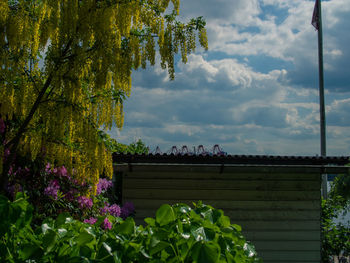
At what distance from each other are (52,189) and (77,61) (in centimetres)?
238

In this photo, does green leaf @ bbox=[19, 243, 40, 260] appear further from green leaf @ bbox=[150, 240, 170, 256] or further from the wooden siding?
the wooden siding

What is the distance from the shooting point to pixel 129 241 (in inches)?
67.7

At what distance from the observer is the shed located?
811cm

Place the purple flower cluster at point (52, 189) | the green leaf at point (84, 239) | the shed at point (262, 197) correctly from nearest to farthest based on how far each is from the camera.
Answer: the green leaf at point (84, 239) < the purple flower cluster at point (52, 189) < the shed at point (262, 197)

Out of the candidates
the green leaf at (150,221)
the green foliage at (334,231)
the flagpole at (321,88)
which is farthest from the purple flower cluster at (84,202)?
the flagpole at (321,88)

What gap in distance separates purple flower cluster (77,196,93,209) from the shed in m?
1.30

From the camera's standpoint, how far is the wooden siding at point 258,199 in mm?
8133

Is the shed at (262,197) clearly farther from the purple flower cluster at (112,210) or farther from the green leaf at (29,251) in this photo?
the green leaf at (29,251)

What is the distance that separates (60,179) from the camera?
21.4ft

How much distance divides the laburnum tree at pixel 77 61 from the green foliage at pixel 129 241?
10.1 feet

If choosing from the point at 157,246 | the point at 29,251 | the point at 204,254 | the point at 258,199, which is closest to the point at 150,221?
the point at 157,246

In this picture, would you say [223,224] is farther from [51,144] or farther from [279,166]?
[279,166]

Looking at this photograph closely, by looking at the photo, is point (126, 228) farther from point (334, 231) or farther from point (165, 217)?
point (334, 231)

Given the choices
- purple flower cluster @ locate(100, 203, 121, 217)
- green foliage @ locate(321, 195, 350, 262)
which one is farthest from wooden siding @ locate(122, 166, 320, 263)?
green foliage @ locate(321, 195, 350, 262)
